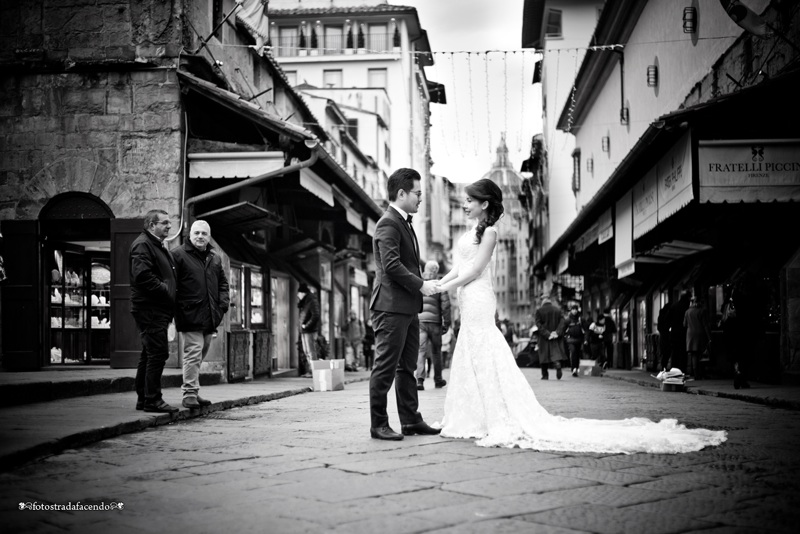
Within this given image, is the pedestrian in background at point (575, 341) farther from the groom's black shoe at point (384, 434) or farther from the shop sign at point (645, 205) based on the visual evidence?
the groom's black shoe at point (384, 434)

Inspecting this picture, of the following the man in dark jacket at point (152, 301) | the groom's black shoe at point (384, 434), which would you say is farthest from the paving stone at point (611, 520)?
the man in dark jacket at point (152, 301)

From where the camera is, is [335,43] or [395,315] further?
[335,43]

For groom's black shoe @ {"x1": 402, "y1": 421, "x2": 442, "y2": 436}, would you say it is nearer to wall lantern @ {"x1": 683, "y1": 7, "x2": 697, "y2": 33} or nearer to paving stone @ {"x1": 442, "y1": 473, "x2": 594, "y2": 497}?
paving stone @ {"x1": 442, "y1": 473, "x2": 594, "y2": 497}

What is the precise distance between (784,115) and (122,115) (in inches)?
383

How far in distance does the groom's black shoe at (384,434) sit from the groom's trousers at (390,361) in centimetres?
3

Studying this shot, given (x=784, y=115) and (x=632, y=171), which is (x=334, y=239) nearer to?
(x=632, y=171)

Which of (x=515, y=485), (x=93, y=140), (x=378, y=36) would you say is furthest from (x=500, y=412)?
(x=378, y=36)

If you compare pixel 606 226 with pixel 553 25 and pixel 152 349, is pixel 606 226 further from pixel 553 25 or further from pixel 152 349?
pixel 553 25

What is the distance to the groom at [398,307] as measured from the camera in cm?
631

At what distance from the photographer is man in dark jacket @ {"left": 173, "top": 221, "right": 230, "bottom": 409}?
8.21 m

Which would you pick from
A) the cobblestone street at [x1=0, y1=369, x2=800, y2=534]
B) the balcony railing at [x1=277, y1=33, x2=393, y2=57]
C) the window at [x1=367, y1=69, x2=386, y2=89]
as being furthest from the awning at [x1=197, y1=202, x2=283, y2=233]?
the window at [x1=367, y1=69, x2=386, y2=89]

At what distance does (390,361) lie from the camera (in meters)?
6.31

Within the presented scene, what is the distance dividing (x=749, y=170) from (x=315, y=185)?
7273mm

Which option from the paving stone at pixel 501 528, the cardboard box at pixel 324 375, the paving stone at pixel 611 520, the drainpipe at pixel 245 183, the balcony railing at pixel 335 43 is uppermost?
the balcony railing at pixel 335 43
